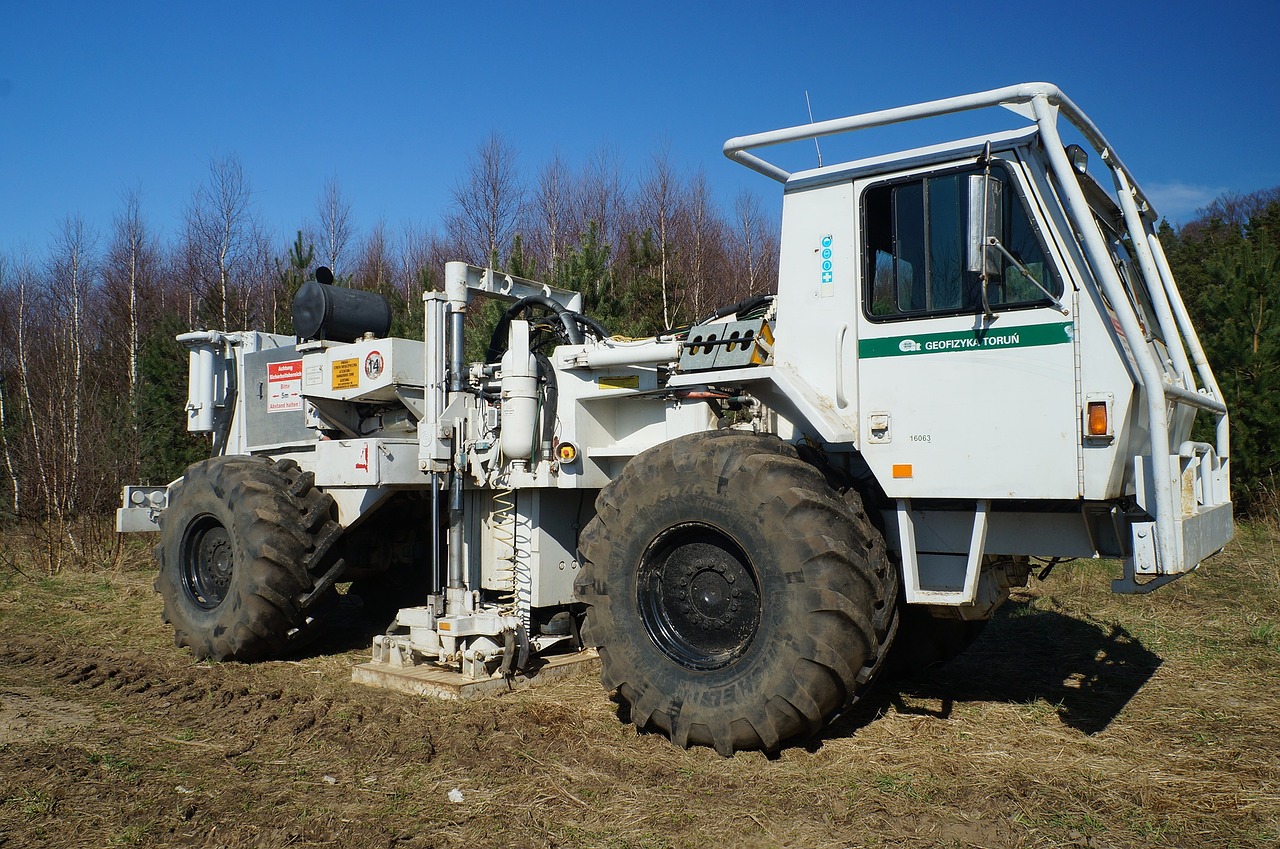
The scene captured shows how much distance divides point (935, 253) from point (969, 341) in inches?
18.8

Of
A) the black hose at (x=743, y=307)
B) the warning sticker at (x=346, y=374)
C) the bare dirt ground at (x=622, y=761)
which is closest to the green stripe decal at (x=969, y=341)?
the black hose at (x=743, y=307)

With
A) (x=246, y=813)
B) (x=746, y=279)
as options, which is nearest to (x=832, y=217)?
(x=246, y=813)

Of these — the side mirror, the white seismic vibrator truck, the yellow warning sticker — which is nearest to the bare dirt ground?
the white seismic vibrator truck

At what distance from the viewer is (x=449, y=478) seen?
668 centimetres

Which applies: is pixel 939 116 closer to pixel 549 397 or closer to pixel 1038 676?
pixel 549 397

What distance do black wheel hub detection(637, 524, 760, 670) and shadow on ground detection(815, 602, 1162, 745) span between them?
699 mm

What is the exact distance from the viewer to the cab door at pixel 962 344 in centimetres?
436

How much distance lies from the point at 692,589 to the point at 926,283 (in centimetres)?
190

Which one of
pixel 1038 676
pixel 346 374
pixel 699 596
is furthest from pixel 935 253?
pixel 346 374

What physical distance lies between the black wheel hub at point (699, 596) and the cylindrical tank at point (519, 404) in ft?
4.90

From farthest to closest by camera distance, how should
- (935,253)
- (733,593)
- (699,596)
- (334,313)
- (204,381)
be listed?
1. (204,381)
2. (334,313)
3. (699,596)
4. (733,593)
5. (935,253)

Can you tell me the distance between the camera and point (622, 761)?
475 centimetres

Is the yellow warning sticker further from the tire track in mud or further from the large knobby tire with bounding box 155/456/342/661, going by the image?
the large knobby tire with bounding box 155/456/342/661

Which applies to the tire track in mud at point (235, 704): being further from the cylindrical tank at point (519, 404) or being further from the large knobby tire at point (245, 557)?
the cylindrical tank at point (519, 404)
